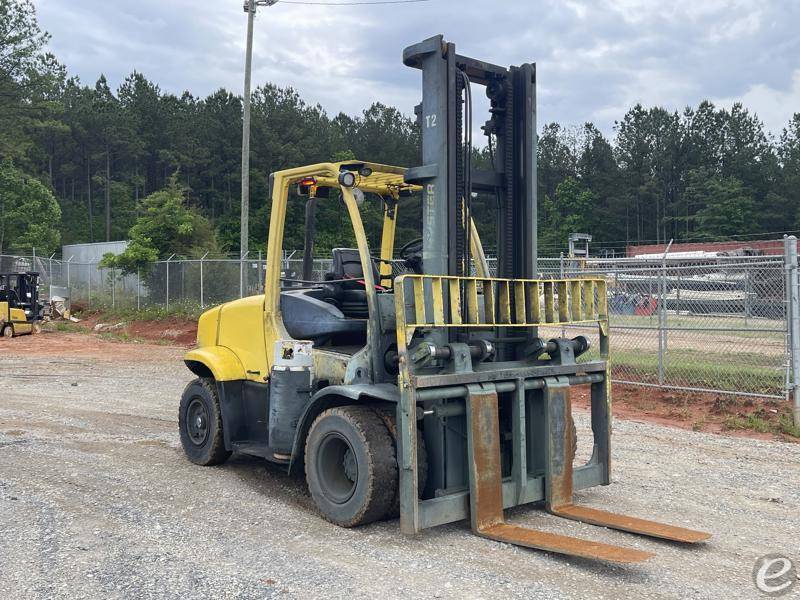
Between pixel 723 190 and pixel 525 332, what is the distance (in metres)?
67.5

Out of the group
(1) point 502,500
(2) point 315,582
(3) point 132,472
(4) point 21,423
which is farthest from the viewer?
(4) point 21,423

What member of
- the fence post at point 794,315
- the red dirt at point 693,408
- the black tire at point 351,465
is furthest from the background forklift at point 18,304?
the fence post at point 794,315

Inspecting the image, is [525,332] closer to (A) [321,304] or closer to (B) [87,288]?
(A) [321,304]

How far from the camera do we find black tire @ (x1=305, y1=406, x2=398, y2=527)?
218 inches

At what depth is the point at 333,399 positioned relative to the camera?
600 cm

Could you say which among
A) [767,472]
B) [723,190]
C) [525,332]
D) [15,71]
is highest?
[15,71]

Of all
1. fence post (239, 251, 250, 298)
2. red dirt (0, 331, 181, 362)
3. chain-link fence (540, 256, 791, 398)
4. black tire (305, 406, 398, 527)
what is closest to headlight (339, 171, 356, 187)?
black tire (305, 406, 398, 527)

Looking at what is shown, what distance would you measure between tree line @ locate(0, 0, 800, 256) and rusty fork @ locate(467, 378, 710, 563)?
145 feet

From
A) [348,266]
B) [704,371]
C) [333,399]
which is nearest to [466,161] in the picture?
[348,266]

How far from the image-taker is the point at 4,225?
44844 millimetres

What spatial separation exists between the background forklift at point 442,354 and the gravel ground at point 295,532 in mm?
234

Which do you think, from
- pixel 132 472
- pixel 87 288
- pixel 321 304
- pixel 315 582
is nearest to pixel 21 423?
pixel 132 472

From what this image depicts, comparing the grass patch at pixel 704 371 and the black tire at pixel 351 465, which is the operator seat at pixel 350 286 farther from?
the grass patch at pixel 704 371

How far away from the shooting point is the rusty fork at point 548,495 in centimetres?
514
